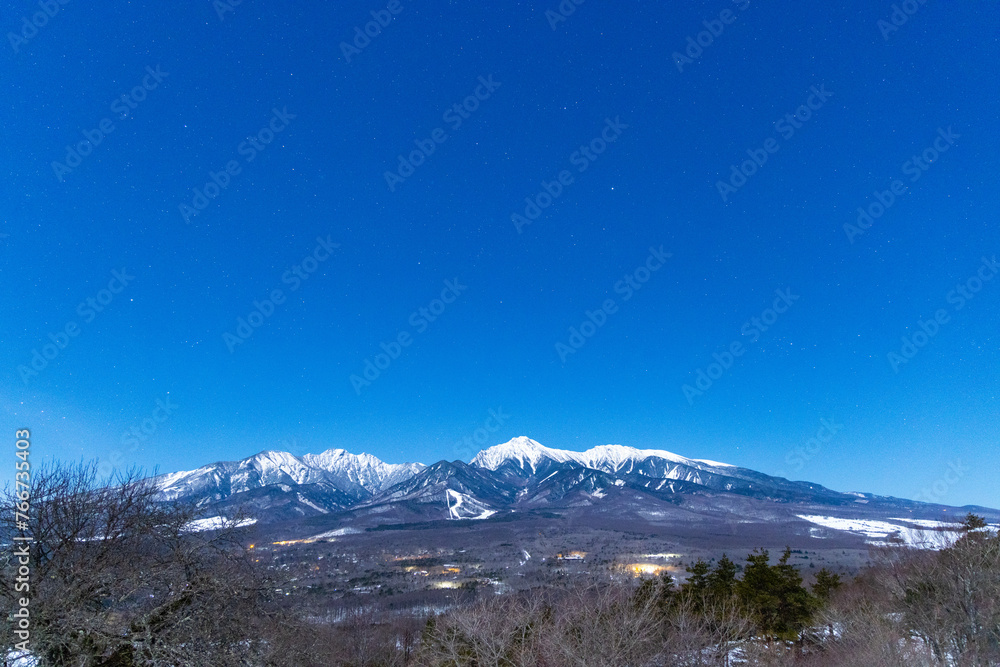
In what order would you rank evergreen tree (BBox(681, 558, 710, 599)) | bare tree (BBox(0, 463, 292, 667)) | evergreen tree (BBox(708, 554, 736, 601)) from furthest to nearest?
evergreen tree (BBox(681, 558, 710, 599)), evergreen tree (BBox(708, 554, 736, 601)), bare tree (BBox(0, 463, 292, 667))

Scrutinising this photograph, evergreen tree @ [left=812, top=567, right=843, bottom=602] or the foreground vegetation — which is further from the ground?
the foreground vegetation

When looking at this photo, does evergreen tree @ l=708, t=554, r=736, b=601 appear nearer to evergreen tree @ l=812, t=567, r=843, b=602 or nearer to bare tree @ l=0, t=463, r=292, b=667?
evergreen tree @ l=812, t=567, r=843, b=602

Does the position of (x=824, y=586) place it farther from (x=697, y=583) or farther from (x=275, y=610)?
(x=275, y=610)

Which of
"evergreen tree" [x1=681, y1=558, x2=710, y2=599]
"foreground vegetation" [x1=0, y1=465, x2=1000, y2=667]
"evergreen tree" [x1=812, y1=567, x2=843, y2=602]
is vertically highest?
"foreground vegetation" [x1=0, y1=465, x2=1000, y2=667]

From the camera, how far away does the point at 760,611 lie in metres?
42.2

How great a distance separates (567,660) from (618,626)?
5.72 meters

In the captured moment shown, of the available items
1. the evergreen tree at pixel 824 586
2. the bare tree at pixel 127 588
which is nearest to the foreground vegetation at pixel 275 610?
the bare tree at pixel 127 588

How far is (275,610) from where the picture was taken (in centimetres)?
1839

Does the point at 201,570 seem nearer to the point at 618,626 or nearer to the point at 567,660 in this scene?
the point at 567,660

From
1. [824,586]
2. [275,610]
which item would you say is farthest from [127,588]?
[824,586]

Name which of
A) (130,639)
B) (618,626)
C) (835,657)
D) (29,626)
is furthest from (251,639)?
(835,657)

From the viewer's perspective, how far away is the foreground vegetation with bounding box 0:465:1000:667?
1295 cm

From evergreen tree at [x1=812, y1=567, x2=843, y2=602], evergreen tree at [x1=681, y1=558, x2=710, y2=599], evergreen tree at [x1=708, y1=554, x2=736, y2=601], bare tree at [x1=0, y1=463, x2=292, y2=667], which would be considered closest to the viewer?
bare tree at [x1=0, y1=463, x2=292, y2=667]

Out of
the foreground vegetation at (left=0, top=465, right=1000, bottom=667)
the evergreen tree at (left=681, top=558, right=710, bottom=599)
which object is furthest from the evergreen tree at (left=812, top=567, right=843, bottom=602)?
the evergreen tree at (left=681, top=558, right=710, bottom=599)
